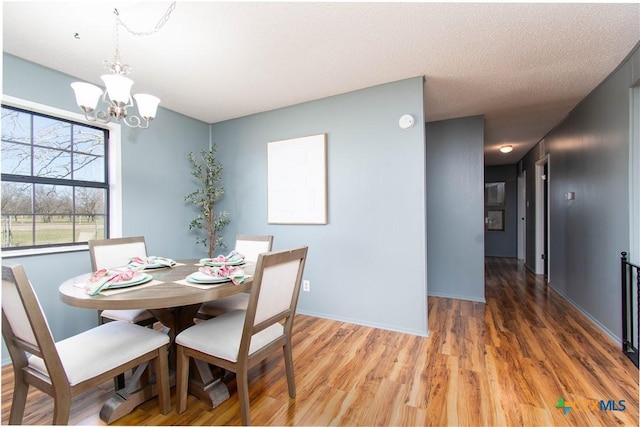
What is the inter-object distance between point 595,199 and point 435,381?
8.33 ft

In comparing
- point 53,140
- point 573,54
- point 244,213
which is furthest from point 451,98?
point 53,140

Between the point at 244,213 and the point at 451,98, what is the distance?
280 centimetres

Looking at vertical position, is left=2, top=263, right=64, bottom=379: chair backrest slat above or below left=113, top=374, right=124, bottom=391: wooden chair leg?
above

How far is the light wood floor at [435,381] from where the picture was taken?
5.06 ft

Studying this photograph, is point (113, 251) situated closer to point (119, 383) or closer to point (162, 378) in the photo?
point (119, 383)

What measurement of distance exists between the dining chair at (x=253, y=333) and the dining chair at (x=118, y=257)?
1.94 ft

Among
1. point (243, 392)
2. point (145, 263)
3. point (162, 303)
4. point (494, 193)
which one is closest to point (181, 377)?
point (243, 392)

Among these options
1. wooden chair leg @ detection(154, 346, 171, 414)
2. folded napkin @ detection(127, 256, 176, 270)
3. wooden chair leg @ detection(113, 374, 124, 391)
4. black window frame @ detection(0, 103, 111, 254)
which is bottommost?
wooden chair leg @ detection(113, 374, 124, 391)

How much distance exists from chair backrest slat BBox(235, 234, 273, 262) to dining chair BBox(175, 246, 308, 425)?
2.72ft

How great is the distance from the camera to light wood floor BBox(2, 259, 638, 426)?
1542mm

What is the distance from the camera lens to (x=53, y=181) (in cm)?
246

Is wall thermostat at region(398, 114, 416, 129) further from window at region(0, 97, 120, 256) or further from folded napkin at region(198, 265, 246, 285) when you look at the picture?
window at region(0, 97, 120, 256)


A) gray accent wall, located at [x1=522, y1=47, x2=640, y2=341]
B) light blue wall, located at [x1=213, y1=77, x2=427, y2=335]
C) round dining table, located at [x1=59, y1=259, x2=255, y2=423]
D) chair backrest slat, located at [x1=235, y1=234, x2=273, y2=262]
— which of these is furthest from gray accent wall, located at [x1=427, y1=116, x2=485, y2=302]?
round dining table, located at [x1=59, y1=259, x2=255, y2=423]

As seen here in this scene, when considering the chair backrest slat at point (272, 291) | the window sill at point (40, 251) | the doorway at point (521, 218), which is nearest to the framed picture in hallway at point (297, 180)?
the chair backrest slat at point (272, 291)
